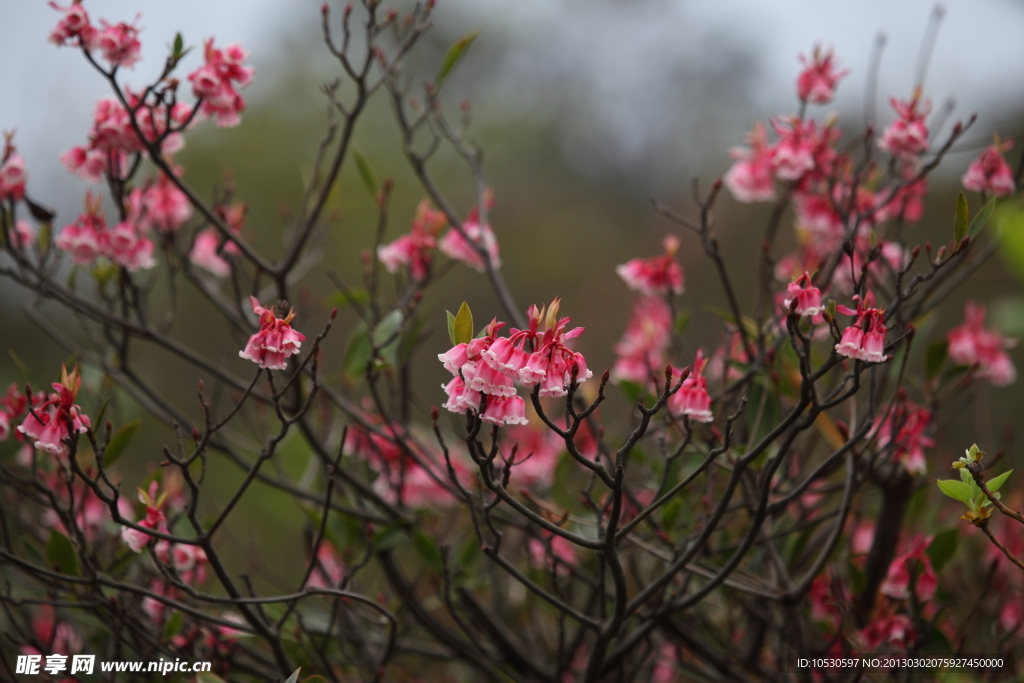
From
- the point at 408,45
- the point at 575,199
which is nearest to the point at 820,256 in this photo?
the point at 408,45

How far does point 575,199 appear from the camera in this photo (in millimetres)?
7785

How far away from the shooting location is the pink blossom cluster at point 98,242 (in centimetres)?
157

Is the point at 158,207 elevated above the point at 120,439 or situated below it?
above

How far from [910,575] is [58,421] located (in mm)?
1625

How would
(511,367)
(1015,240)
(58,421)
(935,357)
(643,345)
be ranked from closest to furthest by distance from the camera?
(1015,240)
(511,367)
(58,421)
(935,357)
(643,345)

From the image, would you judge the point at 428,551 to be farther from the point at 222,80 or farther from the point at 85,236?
the point at 222,80

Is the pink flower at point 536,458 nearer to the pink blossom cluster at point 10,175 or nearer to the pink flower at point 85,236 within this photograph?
the pink flower at point 85,236

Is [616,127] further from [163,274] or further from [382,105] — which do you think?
[163,274]

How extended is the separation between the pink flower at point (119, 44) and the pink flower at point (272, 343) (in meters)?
0.74

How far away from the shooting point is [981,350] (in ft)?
5.99

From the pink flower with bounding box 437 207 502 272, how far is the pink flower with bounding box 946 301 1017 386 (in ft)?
3.79

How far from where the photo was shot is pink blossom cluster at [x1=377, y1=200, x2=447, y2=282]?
6.20 ft

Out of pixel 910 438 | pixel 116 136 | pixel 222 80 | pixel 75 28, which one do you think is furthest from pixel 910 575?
pixel 75 28

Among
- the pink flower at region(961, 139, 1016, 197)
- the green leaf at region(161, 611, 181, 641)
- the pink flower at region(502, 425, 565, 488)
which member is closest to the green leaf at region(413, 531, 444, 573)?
the pink flower at region(502, 425, 565, 488)
